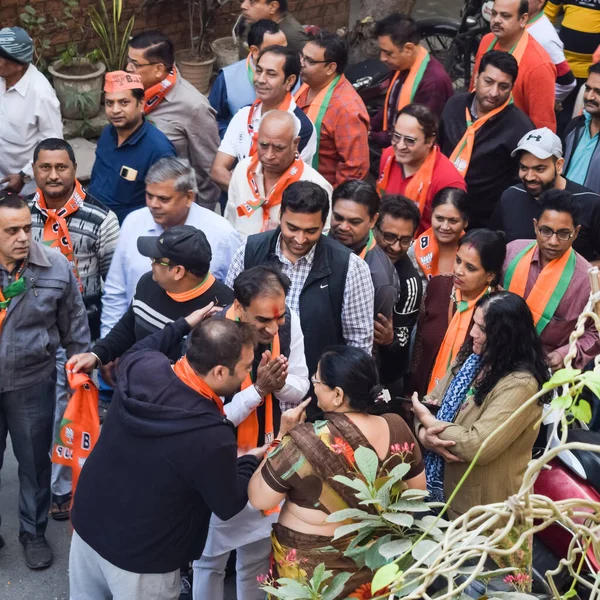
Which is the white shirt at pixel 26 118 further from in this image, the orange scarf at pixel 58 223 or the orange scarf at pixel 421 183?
the orange scarf at pixel 421 183

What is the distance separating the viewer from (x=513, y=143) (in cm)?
583

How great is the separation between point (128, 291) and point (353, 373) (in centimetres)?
180

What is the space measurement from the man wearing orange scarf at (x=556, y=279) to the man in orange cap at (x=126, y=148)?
2158 millimetres

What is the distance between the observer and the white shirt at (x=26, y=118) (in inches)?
222

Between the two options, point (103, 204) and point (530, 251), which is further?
point (103, 204)

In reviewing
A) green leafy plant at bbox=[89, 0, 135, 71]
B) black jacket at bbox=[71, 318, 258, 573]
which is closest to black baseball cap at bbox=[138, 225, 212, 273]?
black jacket at bbox=[71, 318, 258, 573]

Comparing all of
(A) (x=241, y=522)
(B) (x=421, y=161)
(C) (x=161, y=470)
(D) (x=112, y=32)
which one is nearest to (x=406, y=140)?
(B) (x=421, y=161)

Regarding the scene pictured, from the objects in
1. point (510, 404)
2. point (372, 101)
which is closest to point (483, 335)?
point (510, 404)

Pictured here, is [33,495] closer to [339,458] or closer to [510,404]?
[339,458]

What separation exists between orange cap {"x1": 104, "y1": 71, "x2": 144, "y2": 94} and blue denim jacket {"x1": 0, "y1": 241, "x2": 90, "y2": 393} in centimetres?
140

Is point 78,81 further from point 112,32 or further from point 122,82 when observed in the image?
point 122,82

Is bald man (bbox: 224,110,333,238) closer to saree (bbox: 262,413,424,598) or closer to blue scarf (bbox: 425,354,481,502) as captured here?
blue scarf (bbox: 425,354,481,502)

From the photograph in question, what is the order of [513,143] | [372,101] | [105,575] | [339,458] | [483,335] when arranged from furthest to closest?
1. [372,101]
2. [513,143]
3. [483,335]
4. [105,575]
5. [339,458]

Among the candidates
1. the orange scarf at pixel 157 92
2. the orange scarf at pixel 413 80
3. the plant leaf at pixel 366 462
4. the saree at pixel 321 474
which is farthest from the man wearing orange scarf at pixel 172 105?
the plant leaf at pixel 366 462
